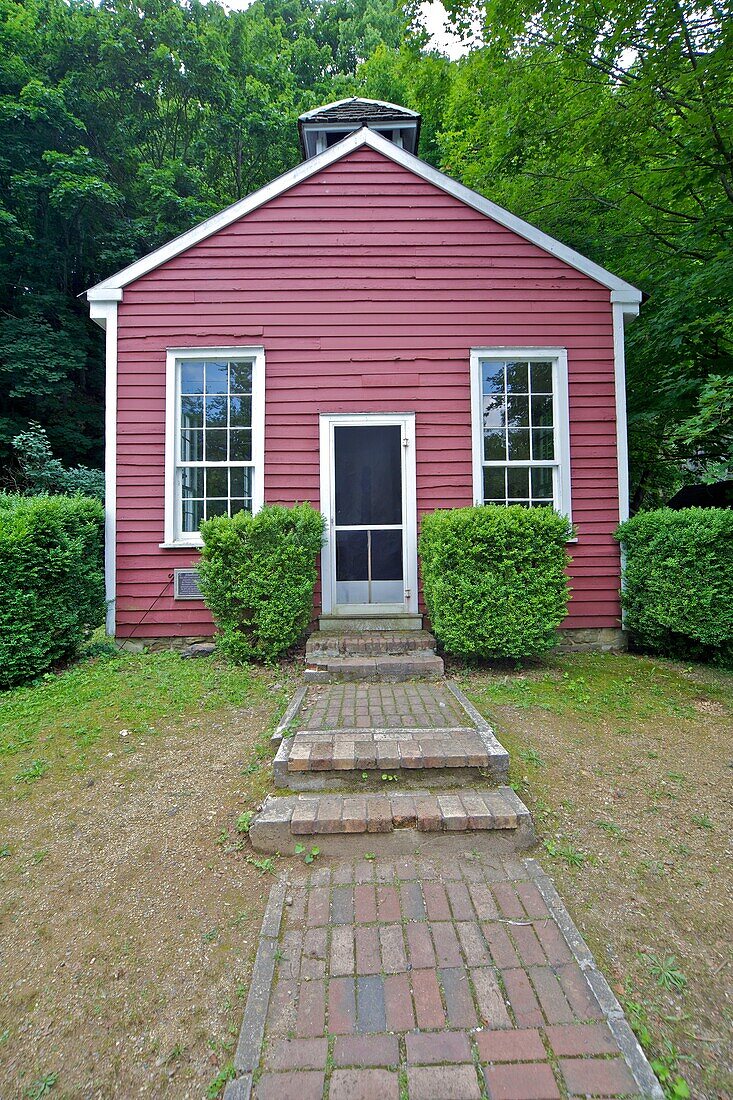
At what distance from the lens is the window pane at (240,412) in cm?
636

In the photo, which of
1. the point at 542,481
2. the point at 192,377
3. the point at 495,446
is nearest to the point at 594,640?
the point at 542,481

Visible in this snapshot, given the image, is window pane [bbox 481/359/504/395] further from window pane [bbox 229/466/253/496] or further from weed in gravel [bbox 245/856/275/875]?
weed in gravel [bbox 245/856/275/875]

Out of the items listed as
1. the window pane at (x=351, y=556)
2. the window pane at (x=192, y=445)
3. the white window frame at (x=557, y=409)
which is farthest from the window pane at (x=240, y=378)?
the white window frame at (x=557, y=409)

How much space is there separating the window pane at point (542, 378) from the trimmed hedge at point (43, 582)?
558 cm

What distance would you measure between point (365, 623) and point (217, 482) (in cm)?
255

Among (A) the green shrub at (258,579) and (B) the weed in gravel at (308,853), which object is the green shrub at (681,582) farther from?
(B) the weed in gravel at (308,853)

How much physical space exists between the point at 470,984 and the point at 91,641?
5.58 metres

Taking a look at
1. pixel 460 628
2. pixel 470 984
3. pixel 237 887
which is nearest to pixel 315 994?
pixel 470 984

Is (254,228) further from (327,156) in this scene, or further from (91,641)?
(91,641)

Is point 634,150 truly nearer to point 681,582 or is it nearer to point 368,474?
point 368,474

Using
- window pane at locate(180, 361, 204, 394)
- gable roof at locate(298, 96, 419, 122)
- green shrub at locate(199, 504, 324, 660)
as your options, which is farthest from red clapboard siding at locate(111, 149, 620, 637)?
gable roof at locate(298, 96, 419, 122)

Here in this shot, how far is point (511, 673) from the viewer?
5156 millimetres

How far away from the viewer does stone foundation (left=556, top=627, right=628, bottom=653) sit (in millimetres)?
6288

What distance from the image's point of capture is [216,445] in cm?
637
